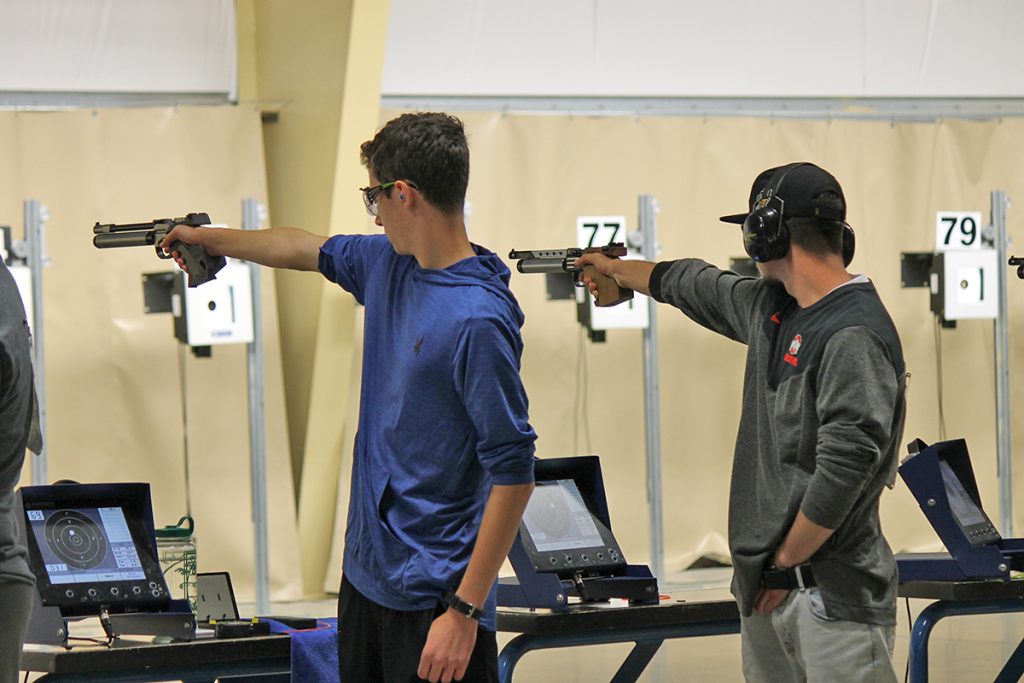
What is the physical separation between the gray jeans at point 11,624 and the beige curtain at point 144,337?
4515mm

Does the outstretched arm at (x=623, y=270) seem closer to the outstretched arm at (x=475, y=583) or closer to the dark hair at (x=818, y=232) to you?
the dark hair at (x=818, y=232)

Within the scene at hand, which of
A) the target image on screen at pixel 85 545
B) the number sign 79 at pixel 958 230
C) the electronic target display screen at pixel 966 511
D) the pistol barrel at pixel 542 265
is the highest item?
the number sign 79 at pixel 958 230

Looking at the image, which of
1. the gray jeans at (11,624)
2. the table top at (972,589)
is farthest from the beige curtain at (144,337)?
the gray jeans at (11,624)

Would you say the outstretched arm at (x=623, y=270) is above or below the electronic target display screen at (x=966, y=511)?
above

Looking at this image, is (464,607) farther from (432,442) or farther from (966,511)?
(966,511)

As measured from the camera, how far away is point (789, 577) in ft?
7.76

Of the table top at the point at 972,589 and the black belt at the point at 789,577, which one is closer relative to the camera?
the black belt at the point at 789,577

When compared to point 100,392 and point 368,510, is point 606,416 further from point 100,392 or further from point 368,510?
point 368,510

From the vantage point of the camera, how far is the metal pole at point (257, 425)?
256 inches

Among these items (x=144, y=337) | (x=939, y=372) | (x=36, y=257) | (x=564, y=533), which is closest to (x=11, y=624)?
(x=564, y=533)

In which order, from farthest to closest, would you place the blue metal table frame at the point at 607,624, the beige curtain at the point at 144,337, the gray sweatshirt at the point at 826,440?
the beige curtain at the point at 144,337
the blue metal table frame at the point at 607,624
the gray sweatshirt at the point at 826,440

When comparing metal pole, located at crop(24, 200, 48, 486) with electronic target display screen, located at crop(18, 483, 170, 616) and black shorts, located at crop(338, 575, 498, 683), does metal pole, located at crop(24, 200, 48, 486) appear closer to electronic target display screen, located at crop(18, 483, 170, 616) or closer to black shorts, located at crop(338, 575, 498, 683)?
electronic target display screen, located at crop(18, 483, 170, 616)

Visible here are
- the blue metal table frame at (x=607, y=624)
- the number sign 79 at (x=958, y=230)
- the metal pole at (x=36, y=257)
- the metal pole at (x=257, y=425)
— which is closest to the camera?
the blue metal table frame at (x=607, y=624)

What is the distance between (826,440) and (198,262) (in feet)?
3.83
